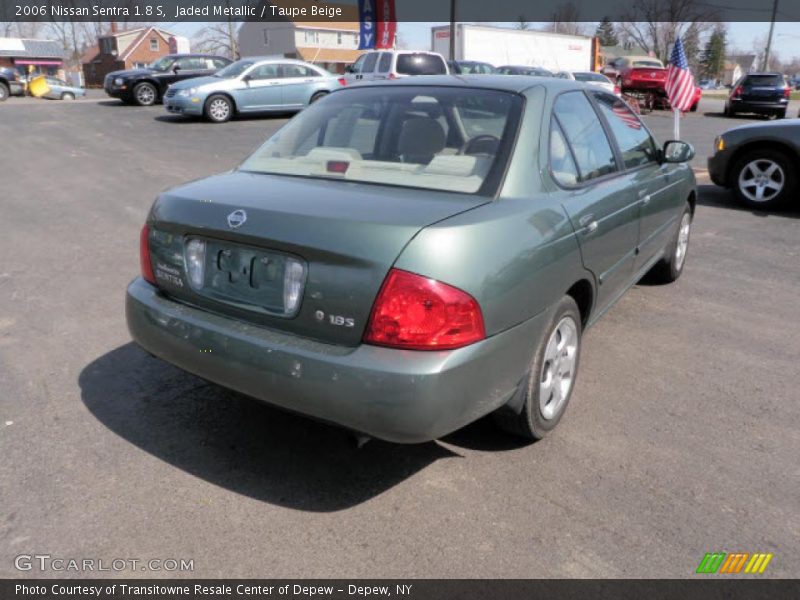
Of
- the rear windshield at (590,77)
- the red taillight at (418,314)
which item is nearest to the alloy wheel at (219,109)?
the rear windshield at (590,77)

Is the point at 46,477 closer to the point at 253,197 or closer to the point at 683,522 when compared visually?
the point at 253,197

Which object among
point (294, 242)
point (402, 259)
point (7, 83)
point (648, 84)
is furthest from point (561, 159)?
point (7, 83)

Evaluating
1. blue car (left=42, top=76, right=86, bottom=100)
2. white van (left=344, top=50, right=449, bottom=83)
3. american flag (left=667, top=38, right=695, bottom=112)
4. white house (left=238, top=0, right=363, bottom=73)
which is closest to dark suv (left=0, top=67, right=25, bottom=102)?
blue car (left=42, top=76, right=86, bottom=100)

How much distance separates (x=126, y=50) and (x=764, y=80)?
6591 cm

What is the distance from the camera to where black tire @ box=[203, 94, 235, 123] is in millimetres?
16500

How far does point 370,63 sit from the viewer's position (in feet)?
64.2

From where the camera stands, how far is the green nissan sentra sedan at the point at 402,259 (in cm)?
242

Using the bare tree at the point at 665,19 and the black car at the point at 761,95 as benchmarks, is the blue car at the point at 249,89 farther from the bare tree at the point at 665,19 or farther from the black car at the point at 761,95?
the bare tree at the point at 665,19

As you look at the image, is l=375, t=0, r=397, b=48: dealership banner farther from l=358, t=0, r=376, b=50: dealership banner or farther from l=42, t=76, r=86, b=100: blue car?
l=42, t=76, r=86, b=100: blue car

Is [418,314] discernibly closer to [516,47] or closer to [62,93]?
[516,47]

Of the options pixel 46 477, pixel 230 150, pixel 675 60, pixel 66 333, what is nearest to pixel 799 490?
pixel 46 477

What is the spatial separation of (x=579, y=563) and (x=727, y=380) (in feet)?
6.47

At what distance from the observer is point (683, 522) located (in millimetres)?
2645
